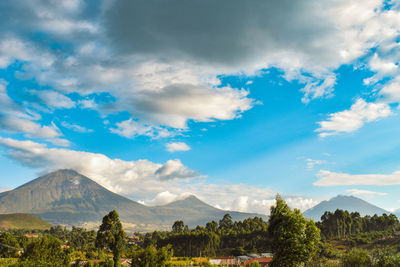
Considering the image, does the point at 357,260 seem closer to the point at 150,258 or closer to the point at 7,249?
the point at 150,258

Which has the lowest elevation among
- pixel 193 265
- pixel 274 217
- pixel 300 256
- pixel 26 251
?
pixel 193 265

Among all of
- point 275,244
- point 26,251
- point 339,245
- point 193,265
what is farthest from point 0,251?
point 339,245

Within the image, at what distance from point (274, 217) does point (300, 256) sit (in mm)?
3906

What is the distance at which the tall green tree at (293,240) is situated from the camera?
24609 mm

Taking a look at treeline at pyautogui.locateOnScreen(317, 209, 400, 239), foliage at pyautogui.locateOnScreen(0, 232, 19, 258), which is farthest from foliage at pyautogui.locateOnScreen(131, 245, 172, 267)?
treeline at pyautogui.locateOnScreen(317, 209, 400, 239)

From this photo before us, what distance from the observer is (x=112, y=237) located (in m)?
50.5

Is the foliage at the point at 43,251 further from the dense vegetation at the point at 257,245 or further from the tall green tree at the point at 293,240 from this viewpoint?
the tall green tree at the point at 293,240

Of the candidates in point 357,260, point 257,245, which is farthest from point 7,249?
point 357,260

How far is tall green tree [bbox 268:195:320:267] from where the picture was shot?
80.7ft

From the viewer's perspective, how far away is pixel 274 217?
26953 millimetres

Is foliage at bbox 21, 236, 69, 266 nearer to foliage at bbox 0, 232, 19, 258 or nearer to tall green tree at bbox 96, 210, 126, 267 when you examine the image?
tall green tree at bbox 96, 210, 126, 267

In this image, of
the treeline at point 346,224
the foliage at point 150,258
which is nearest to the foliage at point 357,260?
the foliage at point 150,258

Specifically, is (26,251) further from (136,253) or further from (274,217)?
Answer: (274,217)

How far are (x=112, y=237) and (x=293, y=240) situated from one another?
1423 inches
